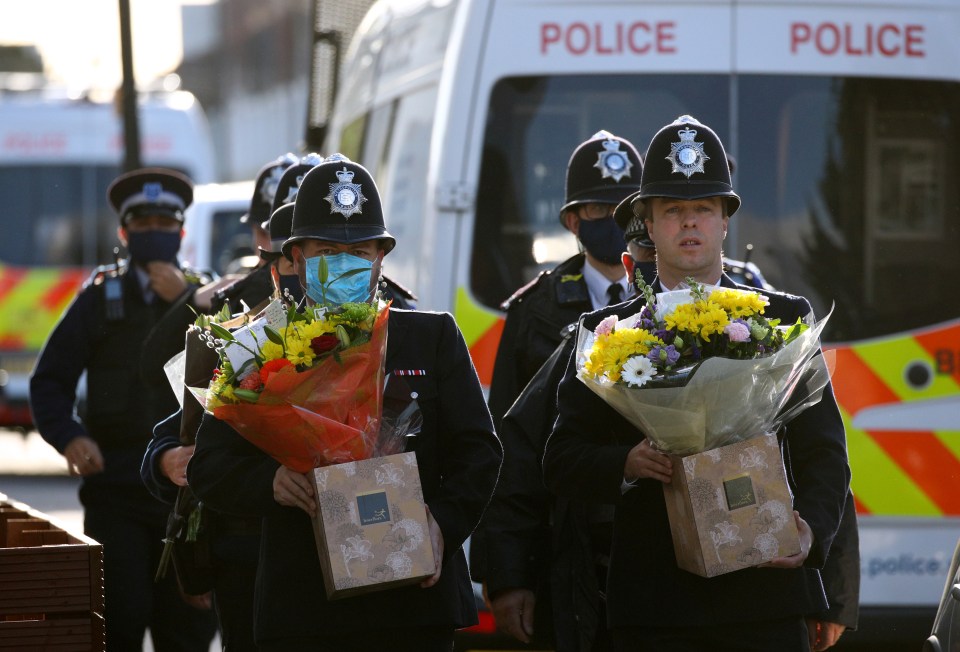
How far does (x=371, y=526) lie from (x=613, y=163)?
1979 millimetres

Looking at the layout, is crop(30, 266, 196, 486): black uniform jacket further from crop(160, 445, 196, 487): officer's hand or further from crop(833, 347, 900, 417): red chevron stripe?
crop(833, 347, 900, 417): red chevron stripe

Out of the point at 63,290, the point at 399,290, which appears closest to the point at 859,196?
the point at 399,290

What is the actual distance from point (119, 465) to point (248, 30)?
189ft

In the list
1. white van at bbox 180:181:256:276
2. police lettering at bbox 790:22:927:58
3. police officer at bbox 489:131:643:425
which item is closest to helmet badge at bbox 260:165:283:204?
police officer at bbox 489:131:643:425

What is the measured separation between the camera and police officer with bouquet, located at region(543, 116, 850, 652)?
13.0 ft

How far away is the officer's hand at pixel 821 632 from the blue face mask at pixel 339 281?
126 cm

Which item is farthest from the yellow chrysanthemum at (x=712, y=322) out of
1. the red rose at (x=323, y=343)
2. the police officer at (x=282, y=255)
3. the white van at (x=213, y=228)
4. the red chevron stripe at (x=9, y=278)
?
the red chevron stripe at (x=9, y=278)

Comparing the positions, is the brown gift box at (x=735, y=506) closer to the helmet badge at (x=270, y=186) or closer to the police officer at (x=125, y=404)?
the police officer at (x=125, y=404)

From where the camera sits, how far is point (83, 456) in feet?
21.0

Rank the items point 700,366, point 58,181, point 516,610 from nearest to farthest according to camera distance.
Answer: point 700,366, point 516,610, point 58,181

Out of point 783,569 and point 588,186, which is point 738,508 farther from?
point 588,186

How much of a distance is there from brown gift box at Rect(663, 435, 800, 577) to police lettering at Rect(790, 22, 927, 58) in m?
2.81

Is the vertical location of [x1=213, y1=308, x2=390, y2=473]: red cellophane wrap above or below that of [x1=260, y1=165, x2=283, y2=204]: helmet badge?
below

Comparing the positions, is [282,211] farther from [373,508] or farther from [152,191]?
[373,508]
